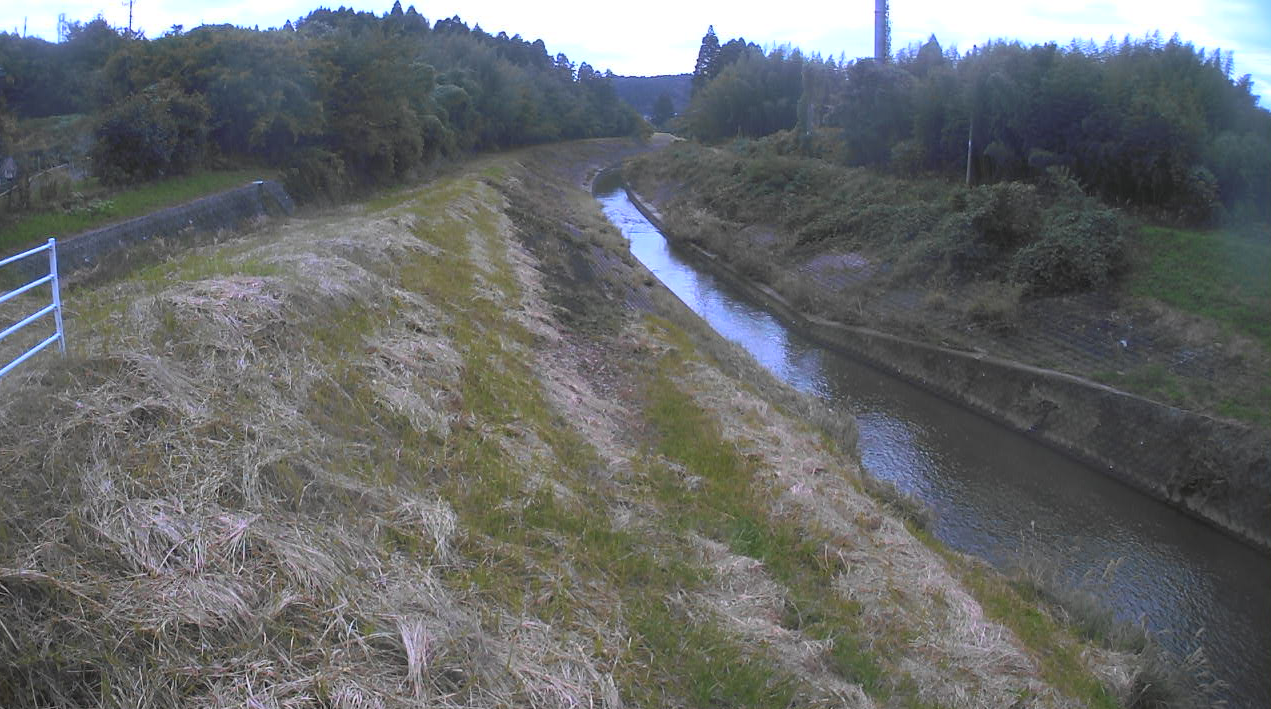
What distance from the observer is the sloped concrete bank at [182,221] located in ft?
47.3

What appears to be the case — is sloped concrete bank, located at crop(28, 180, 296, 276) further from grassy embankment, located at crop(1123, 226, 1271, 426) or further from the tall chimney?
the tall chimney

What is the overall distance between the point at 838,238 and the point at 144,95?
837 inches

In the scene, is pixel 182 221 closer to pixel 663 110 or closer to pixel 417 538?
pixel 417 538

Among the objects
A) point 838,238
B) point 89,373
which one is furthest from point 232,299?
point 838,238

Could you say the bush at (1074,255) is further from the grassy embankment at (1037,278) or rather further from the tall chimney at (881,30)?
the tall chimney at (881,30)

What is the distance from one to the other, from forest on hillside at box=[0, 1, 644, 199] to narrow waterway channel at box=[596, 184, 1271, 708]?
15.8 meters

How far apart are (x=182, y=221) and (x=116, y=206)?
46.7 inches

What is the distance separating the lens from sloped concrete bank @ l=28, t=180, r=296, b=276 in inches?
567

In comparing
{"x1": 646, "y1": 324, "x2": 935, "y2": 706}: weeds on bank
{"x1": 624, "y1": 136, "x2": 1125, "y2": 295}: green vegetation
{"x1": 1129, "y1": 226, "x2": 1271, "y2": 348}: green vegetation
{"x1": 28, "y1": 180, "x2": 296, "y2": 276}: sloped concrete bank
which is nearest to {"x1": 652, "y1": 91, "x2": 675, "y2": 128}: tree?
{"x1": 624, "y1": 136, "x2": 1125, "y2": 295}: green vegetation

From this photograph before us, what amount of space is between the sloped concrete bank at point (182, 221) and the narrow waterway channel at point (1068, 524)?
1313cm

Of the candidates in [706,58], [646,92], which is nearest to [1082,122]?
[706,58]

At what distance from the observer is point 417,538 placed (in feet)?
18.5

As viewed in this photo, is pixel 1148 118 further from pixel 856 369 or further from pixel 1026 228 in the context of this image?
pixel 856 369

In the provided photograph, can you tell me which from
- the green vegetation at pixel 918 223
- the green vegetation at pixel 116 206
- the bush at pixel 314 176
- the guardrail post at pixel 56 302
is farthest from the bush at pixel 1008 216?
the guardrail post at pixel 56 302
